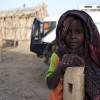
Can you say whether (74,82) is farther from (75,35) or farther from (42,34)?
(42,34)

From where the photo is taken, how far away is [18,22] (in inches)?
786

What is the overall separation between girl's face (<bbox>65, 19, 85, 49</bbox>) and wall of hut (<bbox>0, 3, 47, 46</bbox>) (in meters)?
17.4

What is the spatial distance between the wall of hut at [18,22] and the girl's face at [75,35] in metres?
17.4

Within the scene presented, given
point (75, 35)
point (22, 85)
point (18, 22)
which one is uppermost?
point (75, 35)

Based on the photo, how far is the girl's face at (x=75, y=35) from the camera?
5.28ft

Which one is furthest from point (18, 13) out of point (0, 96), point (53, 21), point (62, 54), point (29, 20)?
point (62, 54)

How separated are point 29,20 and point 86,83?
1833 centimetres

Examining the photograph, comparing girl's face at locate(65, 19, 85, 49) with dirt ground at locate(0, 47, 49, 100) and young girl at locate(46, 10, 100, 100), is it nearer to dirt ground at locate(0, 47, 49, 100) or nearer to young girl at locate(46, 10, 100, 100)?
young girl at locate(46, 10, 100, 100)

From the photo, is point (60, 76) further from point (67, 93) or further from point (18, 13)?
point (18, 13)

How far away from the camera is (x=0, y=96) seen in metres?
6.38

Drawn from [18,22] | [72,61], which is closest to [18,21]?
[18,22]

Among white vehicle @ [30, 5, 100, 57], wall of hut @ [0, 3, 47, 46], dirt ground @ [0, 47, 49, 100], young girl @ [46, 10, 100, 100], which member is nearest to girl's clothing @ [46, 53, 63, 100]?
young girl @ [46, 10, 100, 100]

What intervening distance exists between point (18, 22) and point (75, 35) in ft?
60.9

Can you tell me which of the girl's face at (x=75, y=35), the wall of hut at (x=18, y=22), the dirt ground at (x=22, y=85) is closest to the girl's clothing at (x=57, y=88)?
the girl's face at (x=75, y=35)
